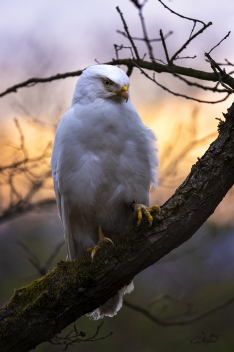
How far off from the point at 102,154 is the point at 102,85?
17.7 inches

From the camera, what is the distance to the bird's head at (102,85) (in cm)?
267

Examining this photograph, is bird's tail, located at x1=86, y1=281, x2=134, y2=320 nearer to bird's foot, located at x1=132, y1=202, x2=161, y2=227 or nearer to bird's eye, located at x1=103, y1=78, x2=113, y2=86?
bird's foot, located at x1=132, y1=202, x2=161, y2=227

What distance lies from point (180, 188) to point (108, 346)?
6.76 ft

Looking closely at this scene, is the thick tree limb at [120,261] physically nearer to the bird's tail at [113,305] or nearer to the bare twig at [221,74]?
the bare twig at [221,74]

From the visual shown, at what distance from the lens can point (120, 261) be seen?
7.93 feet

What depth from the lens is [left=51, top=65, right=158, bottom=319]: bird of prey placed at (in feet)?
8.76

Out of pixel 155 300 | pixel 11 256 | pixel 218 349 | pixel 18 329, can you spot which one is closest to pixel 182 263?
pixel 155 300

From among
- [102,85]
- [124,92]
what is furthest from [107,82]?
[124,92]

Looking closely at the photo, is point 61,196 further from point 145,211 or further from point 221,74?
point 221,74

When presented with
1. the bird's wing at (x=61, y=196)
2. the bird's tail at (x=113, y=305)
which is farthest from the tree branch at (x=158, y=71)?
the bird's tail at (x=113, y=305)

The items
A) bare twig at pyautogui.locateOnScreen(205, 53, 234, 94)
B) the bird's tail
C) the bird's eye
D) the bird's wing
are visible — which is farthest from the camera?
the bird's tail

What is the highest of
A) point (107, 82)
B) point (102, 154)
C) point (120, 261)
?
point (107, 82)

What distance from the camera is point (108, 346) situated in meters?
3.83

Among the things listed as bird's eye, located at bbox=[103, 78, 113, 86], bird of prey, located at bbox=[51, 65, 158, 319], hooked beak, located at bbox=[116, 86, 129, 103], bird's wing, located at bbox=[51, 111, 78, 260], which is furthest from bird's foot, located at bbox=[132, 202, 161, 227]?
bird's eye, located at bbox=[103, 78, 113, 86]
